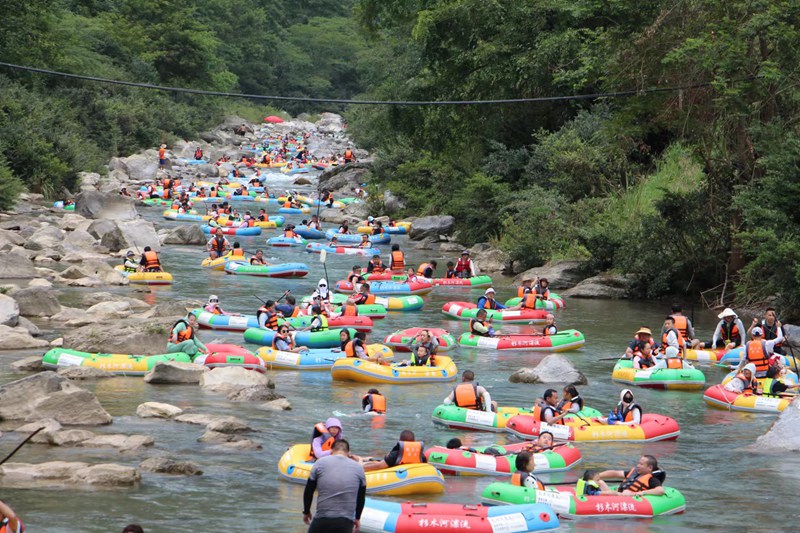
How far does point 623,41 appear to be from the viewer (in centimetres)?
2811

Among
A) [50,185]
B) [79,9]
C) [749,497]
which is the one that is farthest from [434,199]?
[79,9]

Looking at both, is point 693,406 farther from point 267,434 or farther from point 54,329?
point 54,329

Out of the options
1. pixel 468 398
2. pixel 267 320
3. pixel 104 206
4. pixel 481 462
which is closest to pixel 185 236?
pixel 104 206

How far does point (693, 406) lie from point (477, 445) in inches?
182

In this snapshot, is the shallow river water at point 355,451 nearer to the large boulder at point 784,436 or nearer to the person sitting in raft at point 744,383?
the large boulder at point 784,436

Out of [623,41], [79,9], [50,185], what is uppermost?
[79,9]

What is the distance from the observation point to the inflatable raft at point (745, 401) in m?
17.9

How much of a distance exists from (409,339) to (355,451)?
7321mm

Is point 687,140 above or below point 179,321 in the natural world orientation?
above

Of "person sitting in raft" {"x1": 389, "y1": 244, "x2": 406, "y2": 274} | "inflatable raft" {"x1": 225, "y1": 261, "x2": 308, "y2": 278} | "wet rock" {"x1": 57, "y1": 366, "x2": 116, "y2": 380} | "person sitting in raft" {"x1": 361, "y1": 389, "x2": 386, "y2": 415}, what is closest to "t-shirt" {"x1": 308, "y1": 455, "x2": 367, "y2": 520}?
"person sitting in raft" {"x1": 361, "y1": 389, "x2": 386, "y2": 415}

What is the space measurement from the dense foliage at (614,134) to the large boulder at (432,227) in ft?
2.80

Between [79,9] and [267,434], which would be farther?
[79,9]

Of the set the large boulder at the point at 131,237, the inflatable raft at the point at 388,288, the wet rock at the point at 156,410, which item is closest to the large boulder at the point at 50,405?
the wet rock at the point at 156,410

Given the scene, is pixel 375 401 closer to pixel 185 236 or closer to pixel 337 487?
pixel 337 487
